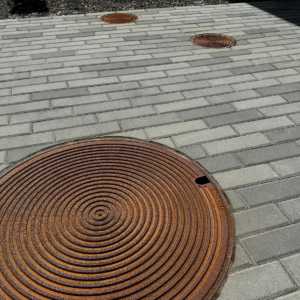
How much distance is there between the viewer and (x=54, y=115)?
413 cm

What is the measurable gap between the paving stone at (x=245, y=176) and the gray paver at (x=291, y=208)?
0.34 meters

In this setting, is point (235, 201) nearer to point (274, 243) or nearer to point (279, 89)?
point (274, 243)

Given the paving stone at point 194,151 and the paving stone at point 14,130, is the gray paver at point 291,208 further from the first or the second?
the paving stone at point 14,130

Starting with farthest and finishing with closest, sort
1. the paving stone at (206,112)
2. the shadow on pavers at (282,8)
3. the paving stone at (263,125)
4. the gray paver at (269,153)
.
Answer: the shadow on pavers at (282,8) → the paving stone at (206,112) → the paving stone at (263,125) → the gray paver at (269,153)

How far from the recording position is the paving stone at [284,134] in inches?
149

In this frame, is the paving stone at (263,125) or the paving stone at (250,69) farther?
the paving stone at (250,69)

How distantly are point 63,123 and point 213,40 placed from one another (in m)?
4.08

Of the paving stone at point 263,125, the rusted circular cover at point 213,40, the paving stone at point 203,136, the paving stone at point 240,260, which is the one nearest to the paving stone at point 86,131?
the paving stone at point 203,136

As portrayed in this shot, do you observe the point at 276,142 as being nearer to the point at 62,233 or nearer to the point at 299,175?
the point at 299,175

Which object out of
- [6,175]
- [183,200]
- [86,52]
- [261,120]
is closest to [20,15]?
[86,52]

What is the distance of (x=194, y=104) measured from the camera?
14.5 ft

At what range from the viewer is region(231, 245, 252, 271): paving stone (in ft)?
7.92

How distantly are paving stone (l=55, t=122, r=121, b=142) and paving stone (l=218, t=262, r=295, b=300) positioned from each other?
2241 mm

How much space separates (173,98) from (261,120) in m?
1.28
